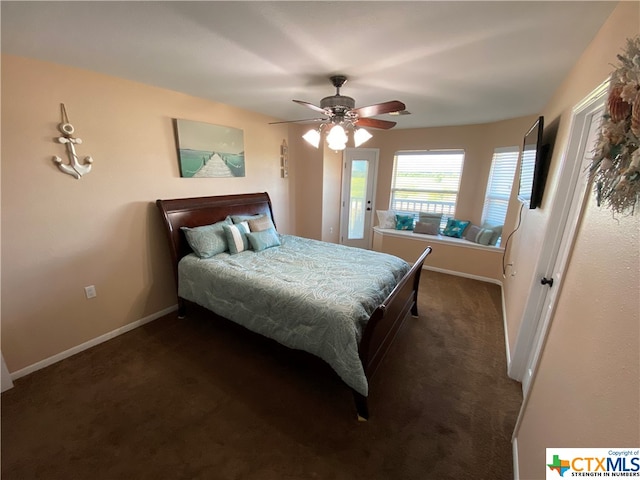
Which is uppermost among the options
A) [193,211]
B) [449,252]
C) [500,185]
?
[500,185]

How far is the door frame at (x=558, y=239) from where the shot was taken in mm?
1413

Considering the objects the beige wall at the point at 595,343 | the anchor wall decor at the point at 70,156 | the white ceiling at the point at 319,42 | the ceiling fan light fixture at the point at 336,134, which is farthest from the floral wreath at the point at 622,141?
the anchor wall decor at the point at 70,156

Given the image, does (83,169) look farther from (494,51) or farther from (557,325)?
(557,325)

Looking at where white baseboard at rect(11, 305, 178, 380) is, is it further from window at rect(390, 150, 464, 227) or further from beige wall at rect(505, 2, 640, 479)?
window at rect(390, 150, 464, 227)

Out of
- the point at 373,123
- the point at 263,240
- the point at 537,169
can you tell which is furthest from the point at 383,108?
the point at 263,240

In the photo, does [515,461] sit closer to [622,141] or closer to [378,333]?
[378,333]

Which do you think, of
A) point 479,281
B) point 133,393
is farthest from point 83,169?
point 479,281

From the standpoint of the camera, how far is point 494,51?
1.63 meters

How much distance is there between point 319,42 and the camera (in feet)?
5.18

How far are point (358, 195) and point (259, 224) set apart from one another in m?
2.46

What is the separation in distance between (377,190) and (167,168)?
3590 mm

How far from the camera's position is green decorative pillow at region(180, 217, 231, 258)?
8.81ft

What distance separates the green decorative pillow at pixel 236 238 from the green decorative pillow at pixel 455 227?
3403 millimetres

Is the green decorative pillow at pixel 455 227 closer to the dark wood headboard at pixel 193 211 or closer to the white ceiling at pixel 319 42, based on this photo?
the white ceiling at pixel 319 42
